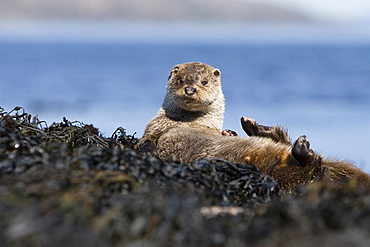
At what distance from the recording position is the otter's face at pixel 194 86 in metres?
5.46

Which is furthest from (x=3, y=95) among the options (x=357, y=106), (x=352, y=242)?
(x=352, y=242)

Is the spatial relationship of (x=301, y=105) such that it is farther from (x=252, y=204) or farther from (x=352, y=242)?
(x=352, y=242)

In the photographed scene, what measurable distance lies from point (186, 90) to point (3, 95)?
14616mm

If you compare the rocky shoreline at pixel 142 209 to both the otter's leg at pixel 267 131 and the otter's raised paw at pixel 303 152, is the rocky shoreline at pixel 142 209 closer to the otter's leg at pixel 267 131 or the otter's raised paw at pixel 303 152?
the otter's raised paw at pixel 303 152

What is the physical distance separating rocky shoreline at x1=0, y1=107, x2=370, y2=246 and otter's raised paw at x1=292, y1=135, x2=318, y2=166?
3.67 ft

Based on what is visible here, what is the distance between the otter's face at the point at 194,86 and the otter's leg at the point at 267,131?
449 mm

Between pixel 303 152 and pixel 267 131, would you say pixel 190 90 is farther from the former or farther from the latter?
pixel 303 152

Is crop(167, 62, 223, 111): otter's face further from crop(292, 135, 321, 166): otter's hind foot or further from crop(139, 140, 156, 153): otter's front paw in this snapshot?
crop(292, 135, 321, 166): otter's hind foot

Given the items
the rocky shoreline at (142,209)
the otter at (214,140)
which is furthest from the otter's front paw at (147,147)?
the rocky shoreline at (142,209)

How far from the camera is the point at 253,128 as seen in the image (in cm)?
527

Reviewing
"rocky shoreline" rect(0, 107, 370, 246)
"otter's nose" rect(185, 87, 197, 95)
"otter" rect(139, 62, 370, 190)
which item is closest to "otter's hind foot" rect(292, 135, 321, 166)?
"otter" rect(139, 62, 370, 190)

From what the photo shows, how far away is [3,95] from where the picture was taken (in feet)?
62.0

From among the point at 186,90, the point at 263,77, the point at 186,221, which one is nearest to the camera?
the point at 186,221

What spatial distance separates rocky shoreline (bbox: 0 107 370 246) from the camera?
2086mm
